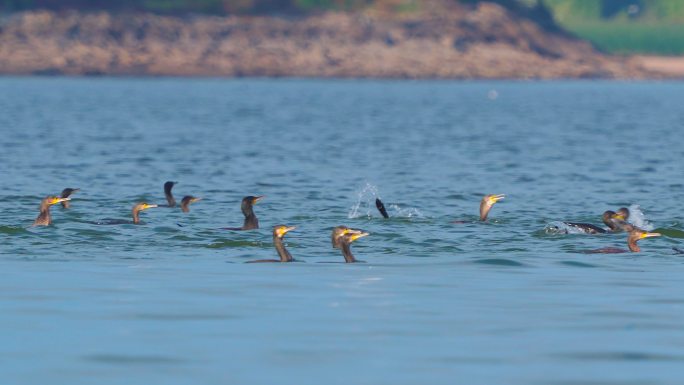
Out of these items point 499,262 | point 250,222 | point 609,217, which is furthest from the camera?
point 609,217

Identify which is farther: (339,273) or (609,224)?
(609,224)

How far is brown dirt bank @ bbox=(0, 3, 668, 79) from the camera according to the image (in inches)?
6599

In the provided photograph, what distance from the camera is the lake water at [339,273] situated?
14.4 metres

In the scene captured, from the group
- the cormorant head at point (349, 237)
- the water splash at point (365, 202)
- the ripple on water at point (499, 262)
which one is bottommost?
the ripple on water at point (499, 262)

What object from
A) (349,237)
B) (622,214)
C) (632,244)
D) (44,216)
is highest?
(44,216)

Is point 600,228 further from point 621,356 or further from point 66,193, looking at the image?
point 621,356

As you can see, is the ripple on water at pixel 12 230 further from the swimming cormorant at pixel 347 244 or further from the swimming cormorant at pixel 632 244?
the swimming cormorant at pixel 632 244

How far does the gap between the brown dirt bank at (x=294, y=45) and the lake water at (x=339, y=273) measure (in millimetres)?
116674

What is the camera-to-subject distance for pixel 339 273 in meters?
20.6

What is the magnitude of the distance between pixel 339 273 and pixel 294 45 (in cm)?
15255

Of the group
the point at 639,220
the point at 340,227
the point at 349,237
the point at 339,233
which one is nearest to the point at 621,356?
the point at 349,237

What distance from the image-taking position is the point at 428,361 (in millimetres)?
14484

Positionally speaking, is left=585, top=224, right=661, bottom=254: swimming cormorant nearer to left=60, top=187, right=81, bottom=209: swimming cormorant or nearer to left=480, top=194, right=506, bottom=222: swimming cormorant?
left=480, top=194, right=506, bottom=222: swimming cormorant

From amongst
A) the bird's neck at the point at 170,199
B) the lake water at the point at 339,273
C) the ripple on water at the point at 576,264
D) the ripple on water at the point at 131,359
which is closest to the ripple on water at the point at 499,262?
the lake water at the point at 339,273
